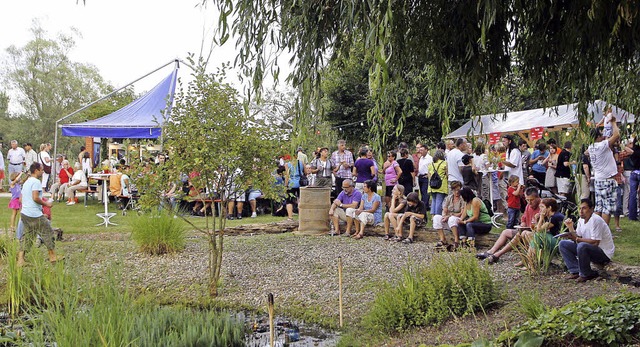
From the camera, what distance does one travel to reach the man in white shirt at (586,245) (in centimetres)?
728

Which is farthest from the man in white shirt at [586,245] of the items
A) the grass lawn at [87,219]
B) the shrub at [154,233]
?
the grass lawn at [87,219]

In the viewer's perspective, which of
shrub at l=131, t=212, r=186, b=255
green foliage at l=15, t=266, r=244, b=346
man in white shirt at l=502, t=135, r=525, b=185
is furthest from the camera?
man in white shirt at l=502, t=135, r=525, b=185

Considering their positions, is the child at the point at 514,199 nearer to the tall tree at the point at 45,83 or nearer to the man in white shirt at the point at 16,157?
the man in white shirt at the point at 16,157

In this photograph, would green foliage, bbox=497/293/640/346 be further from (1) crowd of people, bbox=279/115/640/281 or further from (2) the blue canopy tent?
(2) the blue canopy tent

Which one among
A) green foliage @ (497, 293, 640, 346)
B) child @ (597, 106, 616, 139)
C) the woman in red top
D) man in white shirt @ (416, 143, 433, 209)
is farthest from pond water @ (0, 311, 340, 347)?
the woman in red top

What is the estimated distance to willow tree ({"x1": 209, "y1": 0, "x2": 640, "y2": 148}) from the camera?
4.38 metres

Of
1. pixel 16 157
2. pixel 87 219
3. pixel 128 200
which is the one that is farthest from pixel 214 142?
pixel 16 157

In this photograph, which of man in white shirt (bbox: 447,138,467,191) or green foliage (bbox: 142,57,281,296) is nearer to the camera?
green foliage (bbox: 142,57,281,296)

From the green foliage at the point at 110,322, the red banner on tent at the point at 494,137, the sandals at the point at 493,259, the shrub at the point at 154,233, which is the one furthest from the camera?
the red banner on tent at the point at 494,137

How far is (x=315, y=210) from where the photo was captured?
12469 millimetres

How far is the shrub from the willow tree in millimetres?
5507

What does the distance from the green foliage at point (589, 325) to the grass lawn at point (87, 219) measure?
825 centimetres

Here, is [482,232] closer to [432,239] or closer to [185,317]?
[432,239]

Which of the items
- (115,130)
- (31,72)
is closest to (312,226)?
(115,130)
